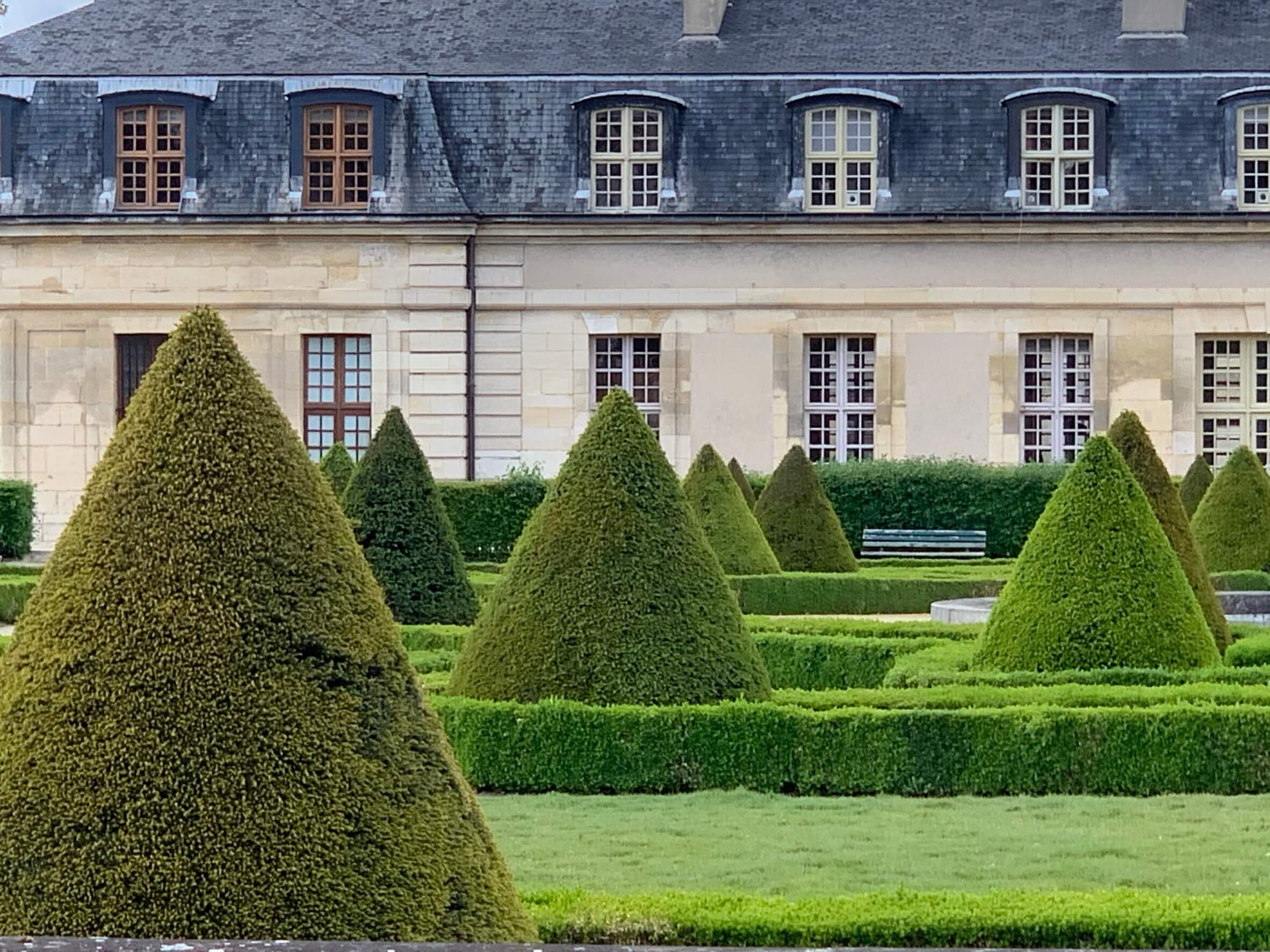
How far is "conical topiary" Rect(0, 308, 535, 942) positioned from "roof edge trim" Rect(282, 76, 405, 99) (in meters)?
26.0

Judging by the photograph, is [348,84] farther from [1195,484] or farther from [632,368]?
[1195,484]

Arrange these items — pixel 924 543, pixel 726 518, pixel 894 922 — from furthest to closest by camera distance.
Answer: pixel 924 543 → pixel 726 518 → pixel 894 922

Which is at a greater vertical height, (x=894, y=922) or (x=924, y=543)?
(x=924, y=543)

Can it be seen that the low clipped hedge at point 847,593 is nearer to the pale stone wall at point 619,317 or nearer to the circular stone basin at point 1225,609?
the circular stone basin at point 1225,609

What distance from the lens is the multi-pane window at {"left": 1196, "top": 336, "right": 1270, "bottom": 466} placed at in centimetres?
3183

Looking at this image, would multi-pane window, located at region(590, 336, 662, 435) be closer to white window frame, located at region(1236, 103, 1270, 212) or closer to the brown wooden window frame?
the brown wooden window frame

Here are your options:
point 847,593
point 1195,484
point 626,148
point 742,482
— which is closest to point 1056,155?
point 626,148

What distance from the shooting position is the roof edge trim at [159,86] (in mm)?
31406

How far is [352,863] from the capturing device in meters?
5.51

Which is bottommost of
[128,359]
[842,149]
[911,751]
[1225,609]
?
[911,751]

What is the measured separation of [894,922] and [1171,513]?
350 inches

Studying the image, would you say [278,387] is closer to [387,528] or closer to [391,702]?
[387,528]

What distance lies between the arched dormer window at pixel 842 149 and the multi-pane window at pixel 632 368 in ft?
9.52

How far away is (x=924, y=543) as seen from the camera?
28656 mm
